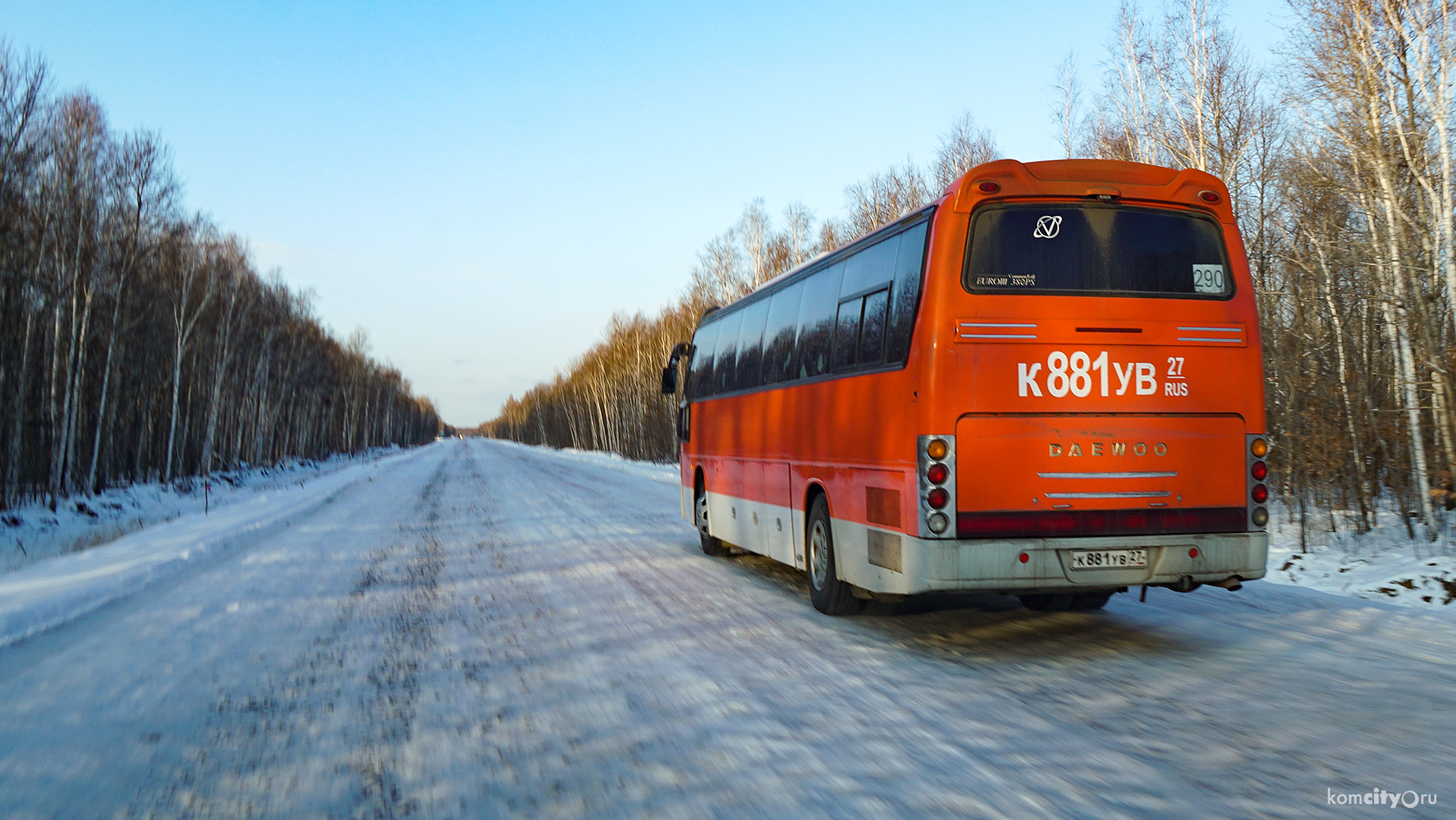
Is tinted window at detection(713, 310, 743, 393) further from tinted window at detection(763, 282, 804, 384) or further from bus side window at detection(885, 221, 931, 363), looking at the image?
bus side window at detection(885, 221, 931, 363)

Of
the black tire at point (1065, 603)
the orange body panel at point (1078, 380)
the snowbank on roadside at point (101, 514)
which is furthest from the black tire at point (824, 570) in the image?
the snowbank on roadside at point (101, 514)

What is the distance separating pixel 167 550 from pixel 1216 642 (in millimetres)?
13730

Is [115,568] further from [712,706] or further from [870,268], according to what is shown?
[870,268]

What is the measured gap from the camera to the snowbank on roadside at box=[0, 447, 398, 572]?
18.2 meters

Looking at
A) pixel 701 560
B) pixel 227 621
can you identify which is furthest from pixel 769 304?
pixel 227 621

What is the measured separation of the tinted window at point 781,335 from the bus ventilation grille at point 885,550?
9.08 feet

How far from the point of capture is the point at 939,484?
20.7 feet

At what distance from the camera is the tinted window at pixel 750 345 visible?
11.0 metres

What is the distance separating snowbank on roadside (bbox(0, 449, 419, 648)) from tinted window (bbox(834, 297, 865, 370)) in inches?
281

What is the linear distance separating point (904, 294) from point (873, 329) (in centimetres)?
57

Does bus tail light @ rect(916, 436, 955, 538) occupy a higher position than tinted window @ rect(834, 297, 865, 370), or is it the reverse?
tinted window @ rect(834, 297, 865, 370)

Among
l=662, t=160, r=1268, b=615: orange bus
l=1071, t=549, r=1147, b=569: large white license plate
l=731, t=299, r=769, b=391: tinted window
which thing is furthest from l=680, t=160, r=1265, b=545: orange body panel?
l=731, t=299, r=769, b=391: tinted window

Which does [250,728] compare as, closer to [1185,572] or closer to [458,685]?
[458,685]

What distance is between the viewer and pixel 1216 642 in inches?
267
